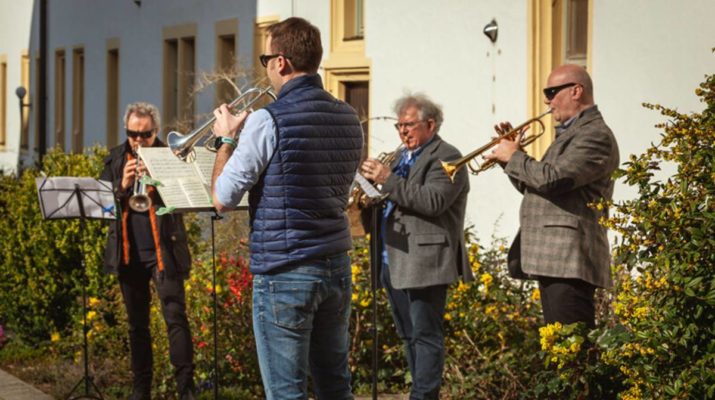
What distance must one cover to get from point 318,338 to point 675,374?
1.44 meters

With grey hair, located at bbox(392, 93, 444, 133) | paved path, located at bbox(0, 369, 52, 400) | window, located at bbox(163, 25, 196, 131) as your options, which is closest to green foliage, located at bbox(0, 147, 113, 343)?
paved path, located at bbox(0, 369, 52, 400)

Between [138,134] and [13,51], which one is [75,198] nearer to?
[138,134]

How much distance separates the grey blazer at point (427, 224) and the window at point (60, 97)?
19786 millimetres

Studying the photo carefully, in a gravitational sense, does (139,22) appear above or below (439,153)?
above

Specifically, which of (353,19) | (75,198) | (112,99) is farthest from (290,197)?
(112,99)

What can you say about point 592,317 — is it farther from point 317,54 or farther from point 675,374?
point 317,54

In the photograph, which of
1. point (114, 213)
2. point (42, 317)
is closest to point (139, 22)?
point (42, 317)

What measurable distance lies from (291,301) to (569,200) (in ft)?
5.83

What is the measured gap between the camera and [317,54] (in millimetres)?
5410

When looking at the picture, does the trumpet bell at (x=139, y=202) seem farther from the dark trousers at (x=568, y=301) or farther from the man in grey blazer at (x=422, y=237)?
the dark trousers at (x=568, y=301)

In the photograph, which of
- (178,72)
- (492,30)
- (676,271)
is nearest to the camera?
(676,271)

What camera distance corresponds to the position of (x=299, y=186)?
5273 mm

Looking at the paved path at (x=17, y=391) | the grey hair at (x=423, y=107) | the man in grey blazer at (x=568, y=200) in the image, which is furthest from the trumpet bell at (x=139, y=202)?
the man in grey blazer at (x=568, y=200)

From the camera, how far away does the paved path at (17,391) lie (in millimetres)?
9023
